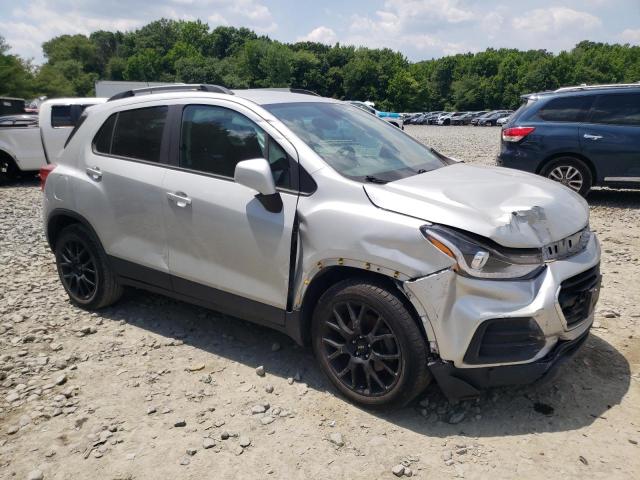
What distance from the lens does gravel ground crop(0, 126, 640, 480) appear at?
9.30 ft

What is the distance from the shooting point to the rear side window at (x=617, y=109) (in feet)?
Result: 26.5

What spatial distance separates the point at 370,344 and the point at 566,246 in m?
1.23

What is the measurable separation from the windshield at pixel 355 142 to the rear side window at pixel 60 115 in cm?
897

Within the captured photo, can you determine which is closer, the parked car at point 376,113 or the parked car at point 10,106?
the parked car at point 376,113

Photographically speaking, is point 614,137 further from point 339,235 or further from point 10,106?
point 10,106

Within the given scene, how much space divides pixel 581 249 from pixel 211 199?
2.32m

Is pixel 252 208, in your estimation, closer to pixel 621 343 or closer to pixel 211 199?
pixel 211 199

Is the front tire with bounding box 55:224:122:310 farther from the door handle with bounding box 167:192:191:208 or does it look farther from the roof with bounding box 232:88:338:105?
the roof with bounding box 232:88:338:105

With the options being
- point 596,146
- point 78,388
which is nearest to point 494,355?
point 78,388

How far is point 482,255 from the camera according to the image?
2.78 meters

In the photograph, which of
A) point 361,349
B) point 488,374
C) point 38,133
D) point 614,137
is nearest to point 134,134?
point 361,349

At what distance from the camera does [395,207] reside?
300cm

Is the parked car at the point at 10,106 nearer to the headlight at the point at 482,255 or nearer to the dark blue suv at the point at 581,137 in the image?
the dark blue suv at the point at 581,137

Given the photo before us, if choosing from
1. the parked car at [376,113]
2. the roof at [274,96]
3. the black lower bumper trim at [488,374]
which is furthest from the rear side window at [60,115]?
the black lower bumper trim at [488,374]
